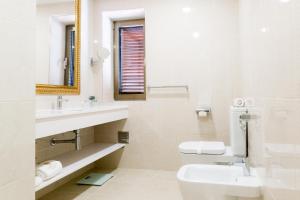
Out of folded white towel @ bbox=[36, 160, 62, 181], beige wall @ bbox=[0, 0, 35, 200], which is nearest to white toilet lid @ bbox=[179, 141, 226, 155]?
folded white towel @ bbox=[36, 160, 62, 181]

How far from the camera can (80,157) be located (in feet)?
7.44

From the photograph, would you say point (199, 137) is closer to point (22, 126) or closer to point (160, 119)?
point (160, 119)

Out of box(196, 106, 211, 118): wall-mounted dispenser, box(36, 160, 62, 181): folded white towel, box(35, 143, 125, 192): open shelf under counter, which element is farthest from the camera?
box(196, 106, 211, 118): wall-mounted dispenser

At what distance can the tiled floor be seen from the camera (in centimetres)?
217

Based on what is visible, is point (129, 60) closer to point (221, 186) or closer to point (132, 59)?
point (132, 59)

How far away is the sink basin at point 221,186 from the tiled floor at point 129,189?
2.34 feet

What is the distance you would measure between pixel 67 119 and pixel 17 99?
2.09ft

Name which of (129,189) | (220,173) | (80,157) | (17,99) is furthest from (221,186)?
(80,157)

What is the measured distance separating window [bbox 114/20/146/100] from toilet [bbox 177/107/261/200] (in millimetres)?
1165

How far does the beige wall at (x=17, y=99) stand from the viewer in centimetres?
109

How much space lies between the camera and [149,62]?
2.91 metres

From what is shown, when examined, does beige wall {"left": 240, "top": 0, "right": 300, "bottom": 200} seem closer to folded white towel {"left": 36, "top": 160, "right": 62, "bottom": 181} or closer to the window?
folded white towel {"left": 36, "top": 160, "right": 62, "bottom": 181}

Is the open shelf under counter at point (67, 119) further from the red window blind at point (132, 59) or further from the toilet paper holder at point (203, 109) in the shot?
the toilet paper holder at point (203, 109)

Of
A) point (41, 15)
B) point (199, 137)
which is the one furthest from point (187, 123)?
Answer: point (41, 15)
